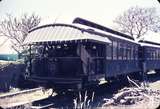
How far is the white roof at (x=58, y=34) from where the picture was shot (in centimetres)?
1096

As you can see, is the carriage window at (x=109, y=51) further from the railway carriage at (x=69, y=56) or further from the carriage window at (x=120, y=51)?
the carriage window at (x=120, y=51)

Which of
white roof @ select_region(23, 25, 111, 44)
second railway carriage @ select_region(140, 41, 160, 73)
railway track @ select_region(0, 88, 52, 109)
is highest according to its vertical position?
white roof @ select_region(23, 25, 111, 44)

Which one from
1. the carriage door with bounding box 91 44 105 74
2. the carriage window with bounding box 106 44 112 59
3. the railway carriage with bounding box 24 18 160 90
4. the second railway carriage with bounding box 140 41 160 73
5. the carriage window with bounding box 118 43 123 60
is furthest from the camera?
the second railway carriage with bounding box 140 41 160 73

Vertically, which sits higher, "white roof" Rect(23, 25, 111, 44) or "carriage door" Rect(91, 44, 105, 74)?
"white roof" Rect(23, 25, 111, 44)

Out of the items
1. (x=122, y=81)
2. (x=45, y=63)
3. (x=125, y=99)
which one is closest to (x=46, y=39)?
(x=45, y=63)

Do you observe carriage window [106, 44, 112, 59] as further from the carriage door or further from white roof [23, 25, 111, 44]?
white roof [23, 25, 111, 44]

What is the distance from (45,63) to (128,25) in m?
38.5

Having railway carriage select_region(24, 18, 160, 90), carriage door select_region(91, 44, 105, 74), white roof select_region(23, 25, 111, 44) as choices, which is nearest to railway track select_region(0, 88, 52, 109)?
railway carriage select_region(24, 18, 160, 90)

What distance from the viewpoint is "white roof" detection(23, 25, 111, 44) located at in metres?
11.0

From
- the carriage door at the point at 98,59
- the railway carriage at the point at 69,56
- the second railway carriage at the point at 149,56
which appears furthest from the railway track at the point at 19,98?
the second railway carriage at the point at 149,56

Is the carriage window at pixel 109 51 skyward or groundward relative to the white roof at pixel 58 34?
groundward

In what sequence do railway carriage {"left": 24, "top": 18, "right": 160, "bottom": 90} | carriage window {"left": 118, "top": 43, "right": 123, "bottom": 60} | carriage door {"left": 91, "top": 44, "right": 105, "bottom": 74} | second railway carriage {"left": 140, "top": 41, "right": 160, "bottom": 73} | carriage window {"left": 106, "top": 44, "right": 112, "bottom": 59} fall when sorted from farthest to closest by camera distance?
second railway carriage {"left": 140, "top": 41, "right": 160, "bottom": 73}
carriage window {"left": 118, "top": 43, "right": 123, "bottom": 60}
carriage window {"left": 106, "top": 44, "right": 112, "bottom": 59}
carriage door {"left": 91, "top": 44, "right": 105, "bottom": 74}
railway carriage {"left": 24, "top": 18, "right": 160, "bottom": 90}

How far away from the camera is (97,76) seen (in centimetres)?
1159

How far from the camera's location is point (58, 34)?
1150 cm
